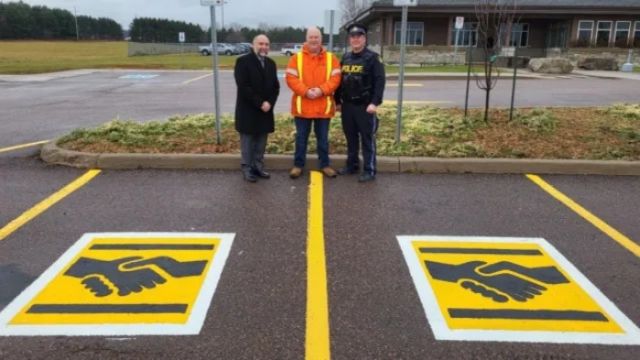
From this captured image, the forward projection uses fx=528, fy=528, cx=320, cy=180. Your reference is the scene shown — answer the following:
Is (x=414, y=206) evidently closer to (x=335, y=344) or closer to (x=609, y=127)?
(x=335, y=344)

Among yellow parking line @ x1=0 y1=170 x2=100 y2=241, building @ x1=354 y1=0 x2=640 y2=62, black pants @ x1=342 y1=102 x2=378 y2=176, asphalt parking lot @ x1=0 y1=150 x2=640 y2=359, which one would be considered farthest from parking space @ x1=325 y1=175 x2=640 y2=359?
building @ x1=354 y1=0 x2=640 y2=62

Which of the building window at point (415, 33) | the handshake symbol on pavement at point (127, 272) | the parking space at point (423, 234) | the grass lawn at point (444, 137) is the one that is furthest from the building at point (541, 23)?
the handshake symbol on pavement at point (127, 272)

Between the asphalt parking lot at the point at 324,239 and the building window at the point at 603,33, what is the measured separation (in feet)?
121

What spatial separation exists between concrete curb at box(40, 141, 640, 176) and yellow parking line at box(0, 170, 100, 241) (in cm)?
31

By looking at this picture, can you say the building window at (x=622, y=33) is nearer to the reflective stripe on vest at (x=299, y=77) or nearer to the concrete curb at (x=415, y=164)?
the concrete curb at (x=415, y=164)

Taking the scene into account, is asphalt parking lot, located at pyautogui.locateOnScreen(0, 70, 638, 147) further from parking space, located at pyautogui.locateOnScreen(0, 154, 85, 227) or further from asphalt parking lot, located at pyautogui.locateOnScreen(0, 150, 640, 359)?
asphalt parking lot, located at pyautogui.locateOnScreen(0, 150, 640, 359)

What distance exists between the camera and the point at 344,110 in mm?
6258

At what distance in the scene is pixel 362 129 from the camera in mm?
6199

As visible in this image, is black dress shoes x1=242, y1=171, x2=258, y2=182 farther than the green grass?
No

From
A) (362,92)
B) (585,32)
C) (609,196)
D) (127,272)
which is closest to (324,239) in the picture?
(127,272)

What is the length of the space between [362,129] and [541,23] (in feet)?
Result: 130

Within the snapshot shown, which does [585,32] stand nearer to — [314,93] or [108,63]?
[108,63]

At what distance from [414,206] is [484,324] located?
2288mm

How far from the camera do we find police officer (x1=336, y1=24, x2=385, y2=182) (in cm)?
602
